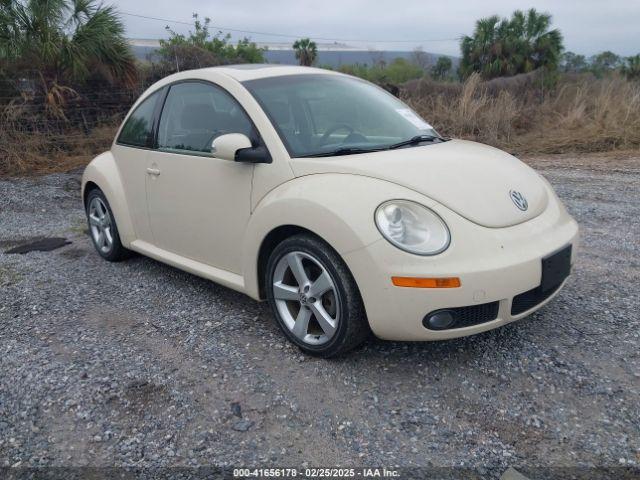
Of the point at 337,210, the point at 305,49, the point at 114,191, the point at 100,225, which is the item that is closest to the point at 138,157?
the point at 114,191

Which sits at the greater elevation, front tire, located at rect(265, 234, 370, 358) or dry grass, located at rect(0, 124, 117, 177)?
front tire, located at rect(265, 234, 370, 358)

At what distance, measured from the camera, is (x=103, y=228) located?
503cm

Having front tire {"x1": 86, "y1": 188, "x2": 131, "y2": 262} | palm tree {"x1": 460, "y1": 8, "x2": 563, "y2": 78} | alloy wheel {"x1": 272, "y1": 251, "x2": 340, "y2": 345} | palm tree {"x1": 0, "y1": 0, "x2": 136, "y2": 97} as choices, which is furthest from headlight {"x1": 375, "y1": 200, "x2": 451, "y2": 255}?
palm tree {"x1": 460, "y1": 8, "x2": 563, "y2": 78}

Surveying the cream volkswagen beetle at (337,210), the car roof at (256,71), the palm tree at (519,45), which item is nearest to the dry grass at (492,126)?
the cream volkswagen beetle at (337,210)

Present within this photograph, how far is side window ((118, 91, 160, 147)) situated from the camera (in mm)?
4344

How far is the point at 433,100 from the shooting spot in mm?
13562

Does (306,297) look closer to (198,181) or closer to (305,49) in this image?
(198,181)

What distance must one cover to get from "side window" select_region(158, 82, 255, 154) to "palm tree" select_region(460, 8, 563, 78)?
96.4 feet

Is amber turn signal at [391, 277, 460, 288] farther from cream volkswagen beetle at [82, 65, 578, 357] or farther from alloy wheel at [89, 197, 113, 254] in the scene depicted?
alloy wheel at [89, 197, 113, 254]

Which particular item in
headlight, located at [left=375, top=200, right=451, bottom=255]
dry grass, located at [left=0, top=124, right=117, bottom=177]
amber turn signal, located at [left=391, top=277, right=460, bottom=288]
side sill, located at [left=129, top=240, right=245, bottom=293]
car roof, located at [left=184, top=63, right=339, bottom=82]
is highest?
car roof, located at [left=184, top=63, right=339, bottom=82]

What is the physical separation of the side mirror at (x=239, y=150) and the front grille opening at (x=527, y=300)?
156 centimetres

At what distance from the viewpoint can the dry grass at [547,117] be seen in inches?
427

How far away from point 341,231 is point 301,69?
69.7 inches

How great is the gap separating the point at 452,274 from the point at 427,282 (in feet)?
0.40
